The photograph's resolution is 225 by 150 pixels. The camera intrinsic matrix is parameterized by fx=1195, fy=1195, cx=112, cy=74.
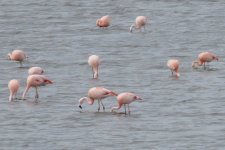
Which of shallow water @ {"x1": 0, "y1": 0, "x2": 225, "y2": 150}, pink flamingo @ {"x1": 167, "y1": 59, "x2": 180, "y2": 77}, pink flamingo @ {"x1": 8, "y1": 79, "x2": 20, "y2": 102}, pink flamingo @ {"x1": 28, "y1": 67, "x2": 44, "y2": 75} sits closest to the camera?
shallow water @ {"x1": 0, "y1": 0, "x2": 225, "y2": 150}

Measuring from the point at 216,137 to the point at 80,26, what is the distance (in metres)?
16.6

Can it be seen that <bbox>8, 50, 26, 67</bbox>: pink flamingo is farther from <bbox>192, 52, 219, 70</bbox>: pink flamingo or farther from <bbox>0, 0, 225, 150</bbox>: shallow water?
<bbox>192, 52, 219, 70</bbox>: pink flamingo

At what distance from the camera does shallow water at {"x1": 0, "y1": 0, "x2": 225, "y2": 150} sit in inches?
933

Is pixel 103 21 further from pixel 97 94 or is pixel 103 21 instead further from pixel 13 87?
pixel 97 94

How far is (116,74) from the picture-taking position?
3073 cm

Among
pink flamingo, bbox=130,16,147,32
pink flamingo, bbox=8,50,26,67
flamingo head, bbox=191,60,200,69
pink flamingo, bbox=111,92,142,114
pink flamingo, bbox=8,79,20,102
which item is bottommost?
pink flamingo, bbox=111,92,142,114

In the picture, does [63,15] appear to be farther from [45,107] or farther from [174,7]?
[45,107]

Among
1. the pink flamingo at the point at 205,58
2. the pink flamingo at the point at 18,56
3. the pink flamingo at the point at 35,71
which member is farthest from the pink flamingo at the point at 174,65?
the pink flamingo at the point at 18,56

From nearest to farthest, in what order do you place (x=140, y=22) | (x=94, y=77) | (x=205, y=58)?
(x=94, y=77) < (x=205, y=58) < (x=140, y=22)

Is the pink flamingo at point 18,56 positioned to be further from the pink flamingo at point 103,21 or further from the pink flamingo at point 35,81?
the pink flamingo at point 103,21

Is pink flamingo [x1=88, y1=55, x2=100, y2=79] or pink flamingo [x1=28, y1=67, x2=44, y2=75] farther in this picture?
pink flamingo [x1=88, y1=55, x2=100, y2=79]

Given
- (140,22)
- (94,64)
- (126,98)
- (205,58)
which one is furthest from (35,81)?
(140,22)

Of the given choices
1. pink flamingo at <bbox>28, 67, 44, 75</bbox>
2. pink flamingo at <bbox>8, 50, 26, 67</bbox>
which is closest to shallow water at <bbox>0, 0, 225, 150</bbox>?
pink flamingo at <bbox>8, 50, 26, 67</bbox>

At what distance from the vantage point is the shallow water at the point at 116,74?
2370cm
